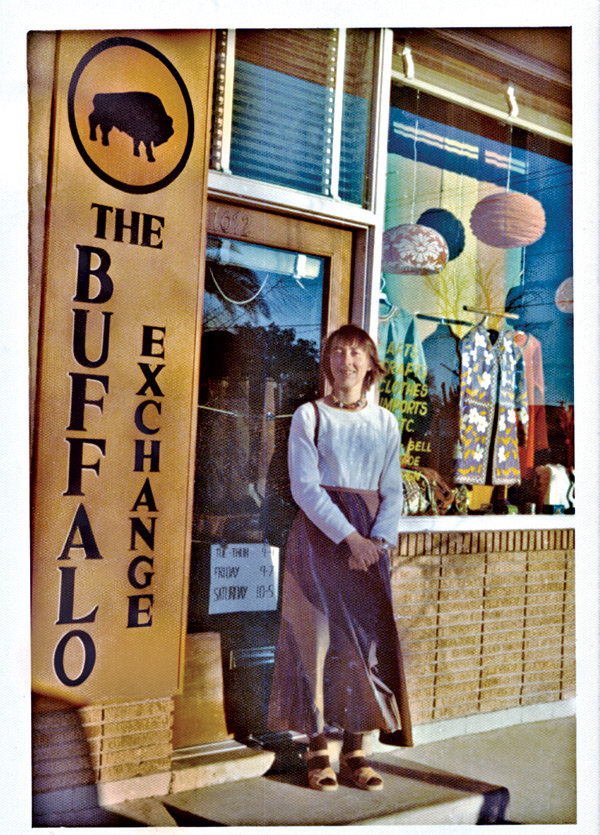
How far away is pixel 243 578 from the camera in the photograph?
150 inches

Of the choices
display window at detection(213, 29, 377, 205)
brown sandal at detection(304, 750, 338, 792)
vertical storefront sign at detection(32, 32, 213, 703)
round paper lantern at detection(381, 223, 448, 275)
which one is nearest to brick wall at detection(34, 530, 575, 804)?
brown sandal at detection(304, 750, 338, 792)

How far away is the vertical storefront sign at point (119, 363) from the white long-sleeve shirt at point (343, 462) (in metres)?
0.59

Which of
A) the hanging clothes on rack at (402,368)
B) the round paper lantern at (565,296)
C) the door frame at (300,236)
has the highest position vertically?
the door frame at (300,236)


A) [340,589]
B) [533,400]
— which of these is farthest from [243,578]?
[533,400]

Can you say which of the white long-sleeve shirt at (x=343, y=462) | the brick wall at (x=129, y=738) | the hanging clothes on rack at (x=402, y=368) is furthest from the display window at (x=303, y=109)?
the brick wall at (x=129, y=738)

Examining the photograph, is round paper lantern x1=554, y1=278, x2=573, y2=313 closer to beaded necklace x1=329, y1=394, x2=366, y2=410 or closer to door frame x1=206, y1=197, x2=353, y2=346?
door frame x1=206, y1=197, x2=353, y2=346

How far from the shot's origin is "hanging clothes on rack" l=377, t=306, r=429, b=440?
13.6 ft

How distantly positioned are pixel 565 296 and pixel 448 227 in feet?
2.67

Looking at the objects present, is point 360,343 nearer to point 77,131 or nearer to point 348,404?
point 348,404

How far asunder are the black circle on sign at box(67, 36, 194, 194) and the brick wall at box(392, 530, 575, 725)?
236 centimetres

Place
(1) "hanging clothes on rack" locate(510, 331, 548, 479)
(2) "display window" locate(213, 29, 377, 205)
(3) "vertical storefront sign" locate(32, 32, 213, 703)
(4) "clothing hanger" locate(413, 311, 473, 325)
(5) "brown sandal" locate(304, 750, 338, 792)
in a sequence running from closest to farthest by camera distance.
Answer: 1. (3) "vertical storefront sign" locate(32, 32, 213, 703)
2. (5) "brown sandal" locate(304, 750, 338, 792)
3. (2) "display window" locate(213, 29, 377, 205)
4. (4) "clothing hanger" locate(413, 311, 473, 325)
5. (1) "hanging clothes on rack" locate(510, 331, 548, 479)

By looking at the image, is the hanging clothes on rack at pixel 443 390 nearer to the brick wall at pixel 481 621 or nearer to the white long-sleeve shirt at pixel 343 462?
the white long-sleeve shirt at pixel 343 462

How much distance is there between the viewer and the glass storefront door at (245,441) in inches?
148

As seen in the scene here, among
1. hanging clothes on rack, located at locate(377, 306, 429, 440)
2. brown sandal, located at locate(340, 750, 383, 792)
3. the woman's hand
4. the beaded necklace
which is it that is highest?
hanging clothes on rack, located at locate(377, 306, 429, 440)
